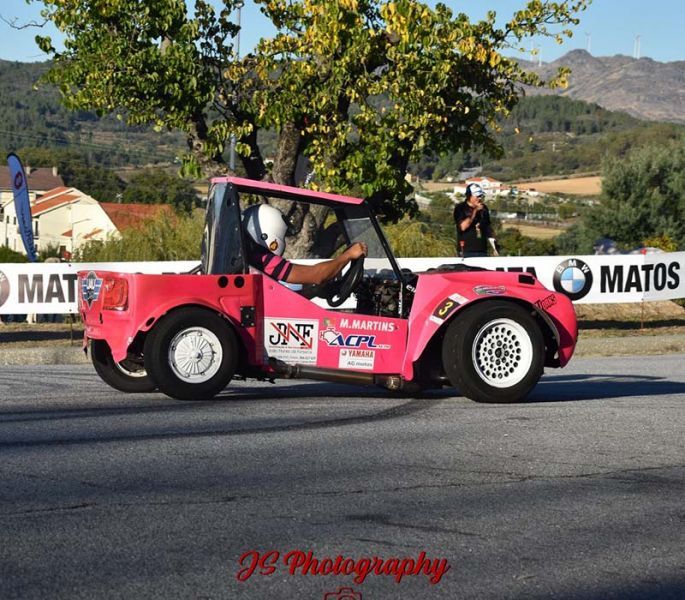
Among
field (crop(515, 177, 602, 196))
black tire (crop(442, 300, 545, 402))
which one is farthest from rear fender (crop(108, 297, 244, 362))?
field (crop(515, 177, 602, 196))

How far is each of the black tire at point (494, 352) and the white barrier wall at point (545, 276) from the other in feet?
24.7

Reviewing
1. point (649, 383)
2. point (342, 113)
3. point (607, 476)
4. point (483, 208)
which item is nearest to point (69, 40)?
point (342, 113)

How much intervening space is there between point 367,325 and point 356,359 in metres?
0.26

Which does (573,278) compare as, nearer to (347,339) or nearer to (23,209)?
(347,339)

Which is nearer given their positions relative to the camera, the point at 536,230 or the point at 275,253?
the point at 275,253

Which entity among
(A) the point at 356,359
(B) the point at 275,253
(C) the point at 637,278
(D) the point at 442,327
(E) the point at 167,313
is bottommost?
(A) the point at 356,359

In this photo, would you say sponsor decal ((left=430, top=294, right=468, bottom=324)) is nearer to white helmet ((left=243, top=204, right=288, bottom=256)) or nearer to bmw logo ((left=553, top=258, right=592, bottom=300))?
white helmet ((left=243, top=204, right=288, bottom=256))

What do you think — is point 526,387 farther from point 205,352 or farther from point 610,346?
point 610,346

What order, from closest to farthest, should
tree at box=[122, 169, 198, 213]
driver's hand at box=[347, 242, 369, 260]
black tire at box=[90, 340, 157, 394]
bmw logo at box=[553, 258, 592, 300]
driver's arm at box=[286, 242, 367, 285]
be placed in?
driver's arm at box=[286, 242, 367, 285]
driver's hand at box=[347, 242, 369, 260]
black tire at box=[90, 340, 157, 394]
bmw logo at box=[553, 258, 592, 300]
tree at box=[122, 169, 198, 213]

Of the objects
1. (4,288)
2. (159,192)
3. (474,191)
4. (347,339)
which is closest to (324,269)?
(347,339)

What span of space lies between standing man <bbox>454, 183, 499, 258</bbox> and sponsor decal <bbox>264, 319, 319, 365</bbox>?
20.2 ft

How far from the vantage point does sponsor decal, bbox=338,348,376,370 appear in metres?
8.77

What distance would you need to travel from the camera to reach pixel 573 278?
1953 cm

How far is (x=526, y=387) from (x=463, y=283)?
0.90m
